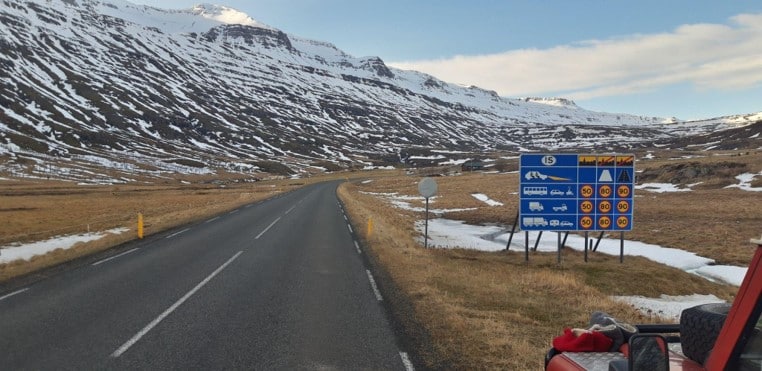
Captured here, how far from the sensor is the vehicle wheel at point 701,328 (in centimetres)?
291

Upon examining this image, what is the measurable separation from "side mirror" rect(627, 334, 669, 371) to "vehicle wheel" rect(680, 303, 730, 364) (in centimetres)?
50

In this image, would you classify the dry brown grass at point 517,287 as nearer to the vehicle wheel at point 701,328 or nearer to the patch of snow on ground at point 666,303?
the patch of snow on ground at point 666,303

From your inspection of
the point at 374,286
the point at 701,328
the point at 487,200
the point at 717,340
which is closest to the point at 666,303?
the point at 374,286

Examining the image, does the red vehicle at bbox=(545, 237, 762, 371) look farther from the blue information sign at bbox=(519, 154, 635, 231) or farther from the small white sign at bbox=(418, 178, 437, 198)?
the small white sign at bbox=(418, 178, 437, 198)

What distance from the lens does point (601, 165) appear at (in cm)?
1753

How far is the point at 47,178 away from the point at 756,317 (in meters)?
125

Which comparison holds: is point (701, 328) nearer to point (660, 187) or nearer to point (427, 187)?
point (427, 187)

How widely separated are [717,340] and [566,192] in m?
15.5

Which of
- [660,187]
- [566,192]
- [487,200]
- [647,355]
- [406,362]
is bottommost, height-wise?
[406,362]

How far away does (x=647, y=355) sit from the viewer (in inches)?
102

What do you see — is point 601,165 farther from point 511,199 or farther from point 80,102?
point 80,102

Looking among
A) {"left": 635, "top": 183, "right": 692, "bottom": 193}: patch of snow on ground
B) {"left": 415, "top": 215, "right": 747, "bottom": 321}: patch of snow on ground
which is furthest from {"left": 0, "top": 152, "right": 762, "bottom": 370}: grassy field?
{"left": 635, "top": 183, "right": 692, "bottom": 193}: patch of snow on ground

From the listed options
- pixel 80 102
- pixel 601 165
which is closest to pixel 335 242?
pixel 601 165

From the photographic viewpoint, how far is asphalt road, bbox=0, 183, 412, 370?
7070mm
